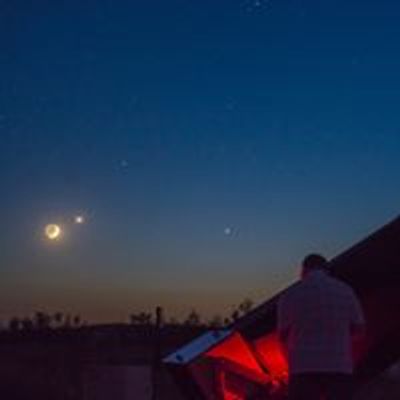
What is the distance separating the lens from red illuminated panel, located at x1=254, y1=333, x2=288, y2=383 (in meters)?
7.65

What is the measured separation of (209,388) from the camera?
7.95m

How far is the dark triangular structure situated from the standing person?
752 millimetres

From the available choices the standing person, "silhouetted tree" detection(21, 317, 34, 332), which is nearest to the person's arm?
the standing person

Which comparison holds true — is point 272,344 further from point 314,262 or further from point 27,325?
point 27,325

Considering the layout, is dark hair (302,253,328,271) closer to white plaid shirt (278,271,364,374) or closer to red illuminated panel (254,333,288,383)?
white plaid shirt (278,271,364,374)

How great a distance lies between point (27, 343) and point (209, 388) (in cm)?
2240

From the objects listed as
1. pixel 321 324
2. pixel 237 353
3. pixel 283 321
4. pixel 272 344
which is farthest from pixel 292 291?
pixel 237 353

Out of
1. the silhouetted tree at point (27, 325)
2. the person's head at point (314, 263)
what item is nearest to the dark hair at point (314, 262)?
the person's head at point (314, 263)

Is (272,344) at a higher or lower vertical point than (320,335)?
higher

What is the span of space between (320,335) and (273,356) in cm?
148

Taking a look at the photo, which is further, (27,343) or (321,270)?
(27,343)

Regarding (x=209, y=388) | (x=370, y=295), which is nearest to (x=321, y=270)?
(x=370, y=295)

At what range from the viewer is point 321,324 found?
21.4ft

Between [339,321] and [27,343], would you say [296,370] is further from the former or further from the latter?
[27,343]
